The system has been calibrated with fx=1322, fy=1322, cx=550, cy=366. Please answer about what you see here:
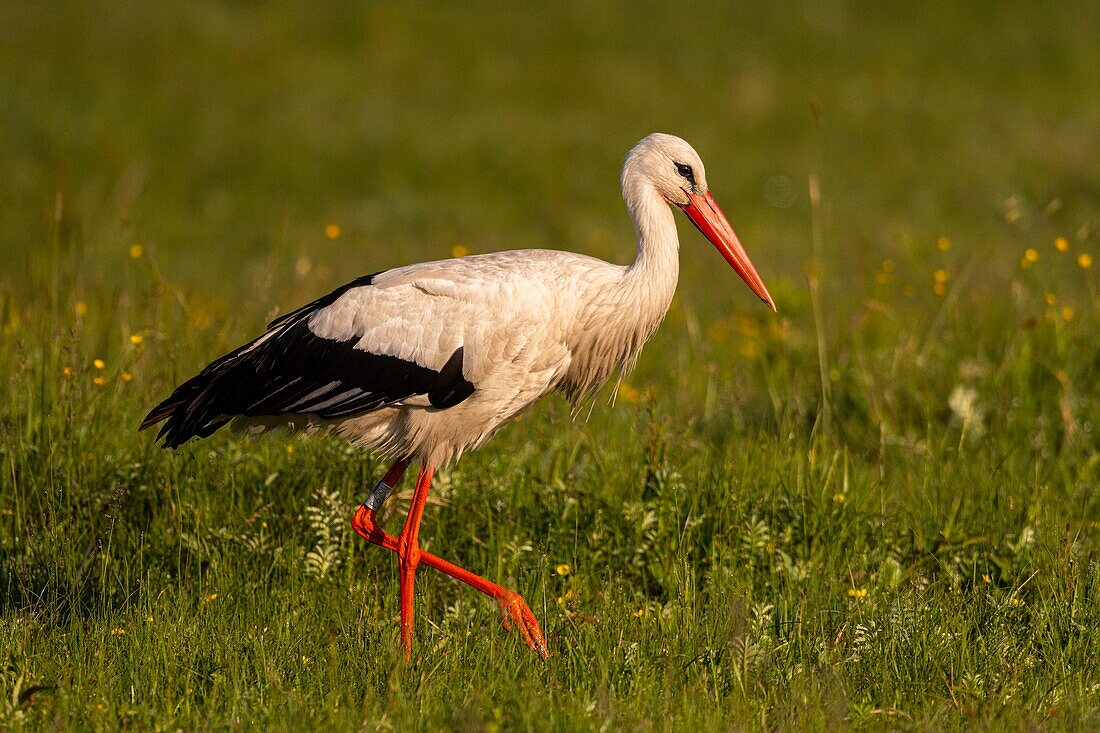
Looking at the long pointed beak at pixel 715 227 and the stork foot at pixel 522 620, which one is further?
the long pointed beak at pixel 715 227

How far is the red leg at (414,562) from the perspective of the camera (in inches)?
157

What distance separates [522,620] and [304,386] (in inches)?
41.4

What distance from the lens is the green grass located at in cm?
344

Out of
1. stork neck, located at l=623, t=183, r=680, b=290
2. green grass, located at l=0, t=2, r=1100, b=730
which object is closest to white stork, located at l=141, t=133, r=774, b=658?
stork neck, located at l=623, t=183, r=680, b=290

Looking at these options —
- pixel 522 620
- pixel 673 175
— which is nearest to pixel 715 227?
pixel 673 175

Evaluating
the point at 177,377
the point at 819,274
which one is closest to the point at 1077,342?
the point at 819,274

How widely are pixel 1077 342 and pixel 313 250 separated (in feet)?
16.4

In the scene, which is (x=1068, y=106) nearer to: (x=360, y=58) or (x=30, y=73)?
(x=360, y=58)

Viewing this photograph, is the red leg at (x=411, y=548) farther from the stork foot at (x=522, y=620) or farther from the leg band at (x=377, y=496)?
the stork foot at (x=522, y=620)

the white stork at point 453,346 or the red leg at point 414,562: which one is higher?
the white stork at point 453,346

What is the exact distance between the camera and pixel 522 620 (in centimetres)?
396

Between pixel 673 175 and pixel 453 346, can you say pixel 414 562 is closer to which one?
pixel 453 346

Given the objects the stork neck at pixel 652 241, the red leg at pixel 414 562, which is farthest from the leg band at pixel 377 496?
the stork neck at pixel 652 241

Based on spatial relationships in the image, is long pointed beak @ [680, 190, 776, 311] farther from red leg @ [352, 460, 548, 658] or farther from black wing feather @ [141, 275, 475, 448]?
red leg @ [352, 460, 548, 658]
